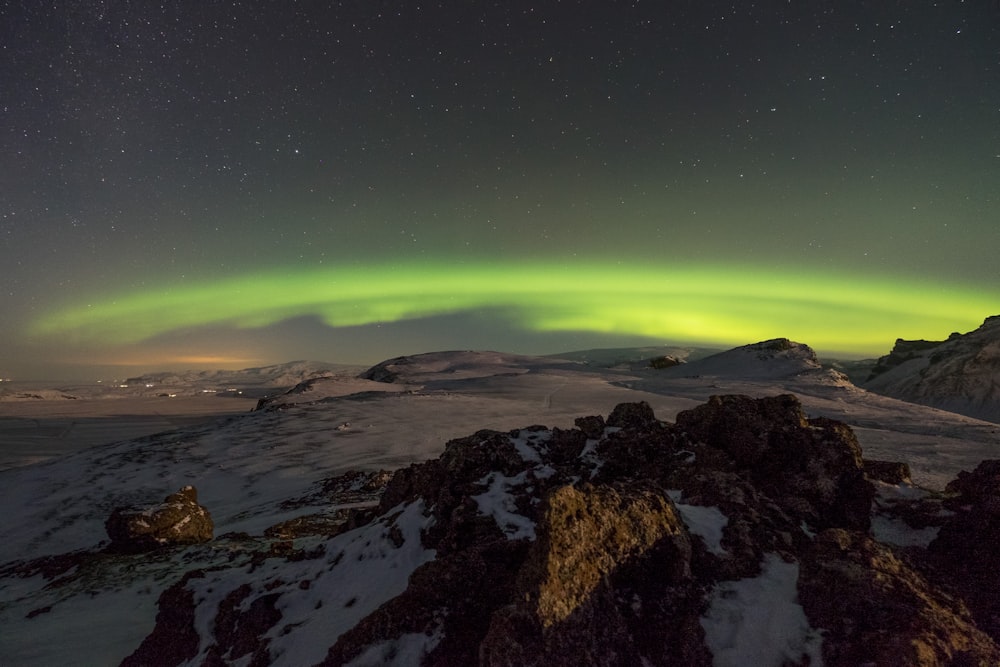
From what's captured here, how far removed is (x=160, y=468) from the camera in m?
22.4

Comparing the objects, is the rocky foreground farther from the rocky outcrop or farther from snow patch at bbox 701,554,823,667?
the rocky outcrop

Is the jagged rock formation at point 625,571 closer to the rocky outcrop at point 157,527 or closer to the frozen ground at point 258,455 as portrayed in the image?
the frozen ground at point 258,455

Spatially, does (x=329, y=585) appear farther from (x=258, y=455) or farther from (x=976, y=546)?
(x=258, y=455)

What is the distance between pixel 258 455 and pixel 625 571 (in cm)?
2325

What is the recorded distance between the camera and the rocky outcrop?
1244cm

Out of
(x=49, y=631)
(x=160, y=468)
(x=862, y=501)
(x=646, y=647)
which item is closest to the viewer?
(x=646, y=647)

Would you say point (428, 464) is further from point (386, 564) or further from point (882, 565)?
point (882, 565)

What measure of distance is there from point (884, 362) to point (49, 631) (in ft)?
256

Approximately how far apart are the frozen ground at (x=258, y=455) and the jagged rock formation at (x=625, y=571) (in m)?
2.55

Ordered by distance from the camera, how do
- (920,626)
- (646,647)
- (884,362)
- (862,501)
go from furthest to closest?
1. (884,362)
2. (862,501)
3. (646,647)
4. (920,626)

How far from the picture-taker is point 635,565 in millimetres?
5316

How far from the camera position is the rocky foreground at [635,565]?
180 inches

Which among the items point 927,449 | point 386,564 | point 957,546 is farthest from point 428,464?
point 927,449

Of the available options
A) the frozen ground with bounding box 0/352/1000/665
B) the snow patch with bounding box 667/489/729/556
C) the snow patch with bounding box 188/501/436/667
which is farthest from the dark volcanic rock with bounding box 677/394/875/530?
the frozen ground with bounding box 0/352/1000/665
